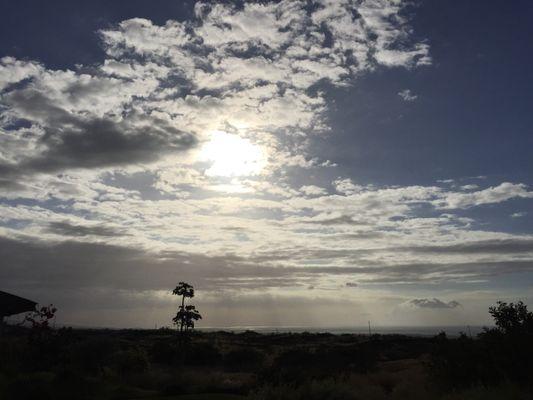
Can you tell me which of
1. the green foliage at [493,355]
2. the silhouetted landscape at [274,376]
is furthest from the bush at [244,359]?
the green foliage at [493,355]

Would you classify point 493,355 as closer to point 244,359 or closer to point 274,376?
point 274,376

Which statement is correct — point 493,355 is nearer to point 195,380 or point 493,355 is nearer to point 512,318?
point 512,318

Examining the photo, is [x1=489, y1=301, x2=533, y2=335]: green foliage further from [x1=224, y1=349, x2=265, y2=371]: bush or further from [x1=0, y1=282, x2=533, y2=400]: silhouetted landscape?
[x1=224, y1=349, x2=265, y2=371]: bush

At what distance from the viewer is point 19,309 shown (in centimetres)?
2328

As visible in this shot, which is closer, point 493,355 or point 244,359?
point 493,355

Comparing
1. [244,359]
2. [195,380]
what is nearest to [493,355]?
[195,380]

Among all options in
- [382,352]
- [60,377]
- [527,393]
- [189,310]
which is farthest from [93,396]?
[382,352]

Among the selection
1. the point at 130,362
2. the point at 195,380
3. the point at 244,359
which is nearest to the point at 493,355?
the point at 195,380

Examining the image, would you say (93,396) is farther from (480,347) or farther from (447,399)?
(480,347)

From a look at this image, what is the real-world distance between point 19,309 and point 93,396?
32.0 feet

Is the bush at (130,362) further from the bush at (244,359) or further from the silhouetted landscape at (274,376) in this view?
the bush at (244,359)

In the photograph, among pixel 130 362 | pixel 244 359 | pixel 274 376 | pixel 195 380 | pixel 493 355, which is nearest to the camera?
pixel 493 355

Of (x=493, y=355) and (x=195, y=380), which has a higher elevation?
(x=493, y=355)

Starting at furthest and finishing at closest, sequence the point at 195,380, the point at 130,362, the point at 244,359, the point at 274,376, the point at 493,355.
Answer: the point at 244,359, the point at 130,362, the point at 195,380, the point at 274,376, the point at 493,355
